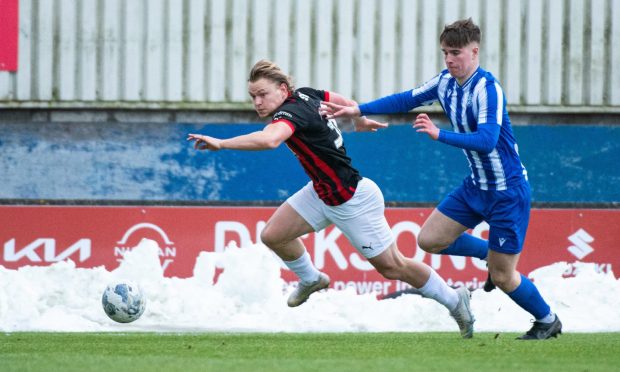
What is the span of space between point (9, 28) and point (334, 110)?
7.17 m

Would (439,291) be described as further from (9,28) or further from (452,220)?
(9,28)

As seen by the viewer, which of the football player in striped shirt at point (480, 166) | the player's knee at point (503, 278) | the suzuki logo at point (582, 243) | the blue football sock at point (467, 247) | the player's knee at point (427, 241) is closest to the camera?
the football player in striped shirt at point (480, 166)

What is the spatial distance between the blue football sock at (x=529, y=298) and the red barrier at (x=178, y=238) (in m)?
4.66

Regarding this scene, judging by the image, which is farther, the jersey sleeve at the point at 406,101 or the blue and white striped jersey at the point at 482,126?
the jersey sleeve at the point at 406,101

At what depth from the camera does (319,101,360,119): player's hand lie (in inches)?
327

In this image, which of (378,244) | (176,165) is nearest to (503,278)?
(378,244)

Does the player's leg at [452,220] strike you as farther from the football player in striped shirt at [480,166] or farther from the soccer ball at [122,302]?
the soccer ball at [122,302]

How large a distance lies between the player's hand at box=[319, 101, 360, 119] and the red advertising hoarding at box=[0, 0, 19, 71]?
23.2ft

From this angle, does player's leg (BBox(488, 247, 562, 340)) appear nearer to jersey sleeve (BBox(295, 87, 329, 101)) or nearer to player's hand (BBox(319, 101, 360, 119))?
player's hand (BBox(319, 101, 360, 119))

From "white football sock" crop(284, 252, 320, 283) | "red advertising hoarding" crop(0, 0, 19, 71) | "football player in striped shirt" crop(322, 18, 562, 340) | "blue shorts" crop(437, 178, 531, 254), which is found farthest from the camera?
"red advertising hoarding" crop(0, 0, 19, 71)

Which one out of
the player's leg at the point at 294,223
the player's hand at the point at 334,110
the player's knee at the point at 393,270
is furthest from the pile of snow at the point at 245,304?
the player's hand at the point at 334,110

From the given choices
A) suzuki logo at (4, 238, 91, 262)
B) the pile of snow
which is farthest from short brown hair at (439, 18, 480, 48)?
suzuki logo at (4, 238, 91, 262)

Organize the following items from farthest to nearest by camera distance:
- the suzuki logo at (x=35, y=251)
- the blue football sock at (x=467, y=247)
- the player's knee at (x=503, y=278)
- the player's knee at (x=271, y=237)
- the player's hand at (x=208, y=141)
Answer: the suzuki logo at (x=35, y=251) → the blue football sock at (x=467, y=247) → the player's knee at (x=271, y=237) → the player's knee at (x=503, y=278) → the player's hand at (x=208, y=141)

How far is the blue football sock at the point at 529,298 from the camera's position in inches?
330
